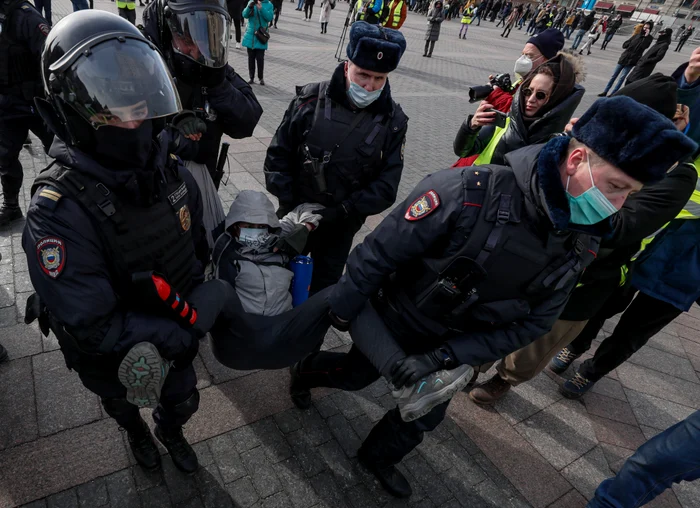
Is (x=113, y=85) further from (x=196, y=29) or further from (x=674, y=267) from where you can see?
(x=674, y=267)

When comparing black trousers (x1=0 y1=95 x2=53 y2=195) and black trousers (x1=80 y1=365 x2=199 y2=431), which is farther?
black trousers (x1=0 y1=95 x2=53 y2=195)

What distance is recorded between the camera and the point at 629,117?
150cm

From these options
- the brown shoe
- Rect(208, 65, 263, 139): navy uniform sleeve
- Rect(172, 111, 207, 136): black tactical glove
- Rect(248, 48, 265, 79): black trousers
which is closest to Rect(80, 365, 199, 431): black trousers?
Rect(172, 111, 207, 136): black tactical glove

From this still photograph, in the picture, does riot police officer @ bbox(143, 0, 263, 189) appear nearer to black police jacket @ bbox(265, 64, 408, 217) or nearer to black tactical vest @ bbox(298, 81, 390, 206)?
black police jacket @ bbox(265, 64, 408, 217)

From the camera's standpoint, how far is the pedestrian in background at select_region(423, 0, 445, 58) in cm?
1418

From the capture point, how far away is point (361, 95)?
2.72 metres

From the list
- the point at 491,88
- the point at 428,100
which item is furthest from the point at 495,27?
the point at 491,88

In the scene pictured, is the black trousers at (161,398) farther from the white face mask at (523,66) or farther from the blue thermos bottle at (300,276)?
the white face mask at (523,66)

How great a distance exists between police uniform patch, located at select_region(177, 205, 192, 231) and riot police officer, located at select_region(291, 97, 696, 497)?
798mm

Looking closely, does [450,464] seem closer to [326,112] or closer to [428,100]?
[326,112]

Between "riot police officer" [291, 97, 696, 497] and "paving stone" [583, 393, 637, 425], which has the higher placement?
"riot police officer" [291, 97, 696, 497]

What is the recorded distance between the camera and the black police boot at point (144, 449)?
7.41 ft

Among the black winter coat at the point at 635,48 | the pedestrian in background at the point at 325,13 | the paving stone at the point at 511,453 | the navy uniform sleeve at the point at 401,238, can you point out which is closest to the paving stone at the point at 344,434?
the paving stone at the point at 511,453

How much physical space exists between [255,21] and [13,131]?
239 inches
